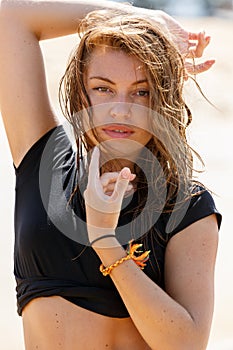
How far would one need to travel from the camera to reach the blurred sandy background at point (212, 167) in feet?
19.9

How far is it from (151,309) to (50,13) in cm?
104

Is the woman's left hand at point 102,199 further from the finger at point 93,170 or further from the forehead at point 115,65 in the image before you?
the forehead at point 115,65

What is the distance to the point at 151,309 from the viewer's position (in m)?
2.08

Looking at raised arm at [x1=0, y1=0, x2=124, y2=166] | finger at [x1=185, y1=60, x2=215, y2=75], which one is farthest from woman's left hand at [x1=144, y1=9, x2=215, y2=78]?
raised arm at [x1=0, y1=0, x2=124, y2=166]

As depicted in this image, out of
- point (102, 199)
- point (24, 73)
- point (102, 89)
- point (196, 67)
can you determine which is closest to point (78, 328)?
point (102, 199)

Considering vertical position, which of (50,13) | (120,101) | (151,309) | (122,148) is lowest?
(151,309)

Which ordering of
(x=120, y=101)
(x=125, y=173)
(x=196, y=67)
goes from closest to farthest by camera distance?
(x=125, y=173), (x=120, y=101), (x=196, y=67)

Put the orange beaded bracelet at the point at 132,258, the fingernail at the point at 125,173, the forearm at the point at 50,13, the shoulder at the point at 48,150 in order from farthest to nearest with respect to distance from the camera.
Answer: the forearm at the point at 50,13 < the shoulder at the point at 48,150 < the orange beaded bracelet at the point at 132,258 < the fingernail at the point at 125,173

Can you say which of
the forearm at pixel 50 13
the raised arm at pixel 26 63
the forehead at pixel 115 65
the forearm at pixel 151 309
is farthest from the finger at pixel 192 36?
the forearm at pixel 151 309

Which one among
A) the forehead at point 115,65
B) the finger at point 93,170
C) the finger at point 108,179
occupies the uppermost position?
the forehead at point 115,65

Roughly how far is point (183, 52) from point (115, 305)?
2.66ft

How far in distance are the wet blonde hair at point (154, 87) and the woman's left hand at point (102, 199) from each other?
27 cm

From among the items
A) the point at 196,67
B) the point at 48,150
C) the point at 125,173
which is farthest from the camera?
the point at 196,67

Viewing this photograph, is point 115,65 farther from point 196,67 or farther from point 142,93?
point 196,67
